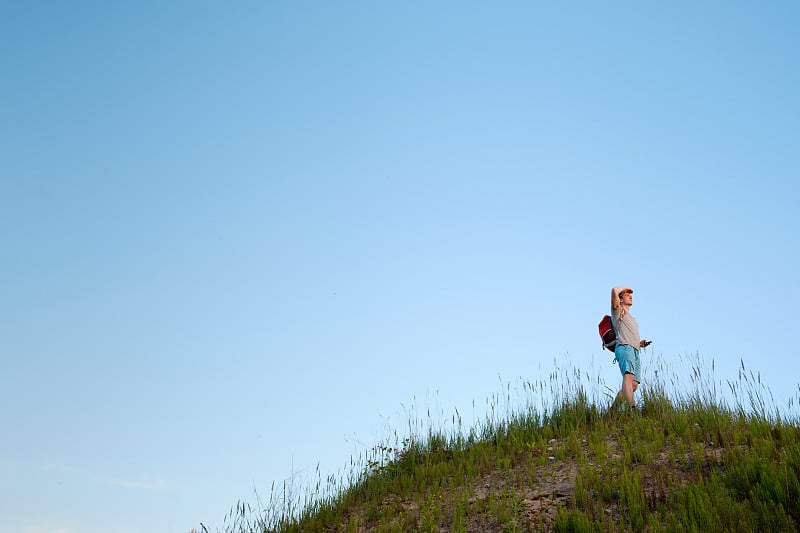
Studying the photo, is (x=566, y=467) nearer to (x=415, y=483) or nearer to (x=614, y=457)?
(x=614, y=457)

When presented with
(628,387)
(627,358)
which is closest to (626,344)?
(627,358)

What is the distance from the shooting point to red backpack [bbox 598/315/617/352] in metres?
10.9

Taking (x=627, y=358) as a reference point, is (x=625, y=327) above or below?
above

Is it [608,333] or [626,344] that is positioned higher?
[608,333]

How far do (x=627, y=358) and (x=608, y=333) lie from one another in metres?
0.49

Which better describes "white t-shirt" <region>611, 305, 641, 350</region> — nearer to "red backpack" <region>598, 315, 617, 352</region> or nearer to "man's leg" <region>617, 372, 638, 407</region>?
"red backpack" <region>598, 315, 617, 352</region>

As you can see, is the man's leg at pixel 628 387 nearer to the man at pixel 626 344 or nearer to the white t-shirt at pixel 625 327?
the man at pixel 626 344

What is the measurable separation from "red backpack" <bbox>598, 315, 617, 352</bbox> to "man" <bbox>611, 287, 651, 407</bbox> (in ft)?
0.32

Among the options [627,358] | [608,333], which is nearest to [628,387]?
[627,358]

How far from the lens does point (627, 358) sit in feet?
35.0

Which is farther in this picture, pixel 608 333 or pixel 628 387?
pixel 608 333

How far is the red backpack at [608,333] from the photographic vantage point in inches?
429

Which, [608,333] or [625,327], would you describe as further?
[608,333]

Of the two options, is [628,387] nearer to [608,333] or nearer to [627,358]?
[627,358]
